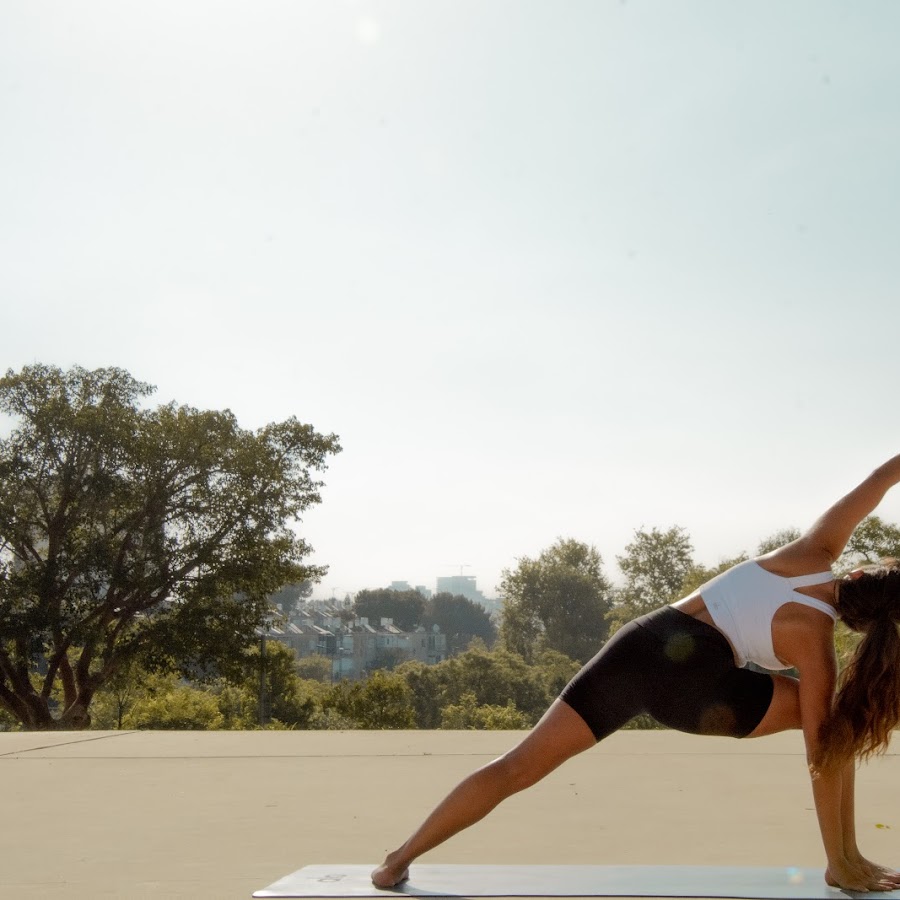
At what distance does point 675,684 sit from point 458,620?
105110mm

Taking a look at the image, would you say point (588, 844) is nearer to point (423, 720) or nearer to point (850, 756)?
point (850, 756)

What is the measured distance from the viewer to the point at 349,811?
4.14 meters

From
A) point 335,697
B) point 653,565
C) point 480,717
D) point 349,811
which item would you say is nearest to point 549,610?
point 653,565

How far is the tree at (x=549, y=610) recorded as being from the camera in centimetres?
5991

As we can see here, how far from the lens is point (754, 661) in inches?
107

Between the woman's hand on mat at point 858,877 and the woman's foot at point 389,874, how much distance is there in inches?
42.6

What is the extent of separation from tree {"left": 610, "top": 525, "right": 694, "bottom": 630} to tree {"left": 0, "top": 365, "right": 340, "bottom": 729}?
107 ft

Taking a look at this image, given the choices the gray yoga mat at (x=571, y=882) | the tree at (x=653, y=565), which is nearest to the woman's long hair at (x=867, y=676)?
the gray yoga mat at (x=571, y=882)

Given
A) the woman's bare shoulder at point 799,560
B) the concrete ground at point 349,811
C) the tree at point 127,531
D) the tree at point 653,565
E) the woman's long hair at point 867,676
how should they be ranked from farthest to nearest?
the tree at point 653,565 < the tree at point 127,531 < the concrete ground at point 349,811 < the woman's bare shoulder at point 799,560 < the woman's long hair at point 867,676

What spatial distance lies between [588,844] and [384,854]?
684 mm

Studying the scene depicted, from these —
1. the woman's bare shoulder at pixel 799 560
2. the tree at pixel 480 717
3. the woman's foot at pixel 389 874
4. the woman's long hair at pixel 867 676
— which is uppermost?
the woman's bare shoulder at pixel 799 560

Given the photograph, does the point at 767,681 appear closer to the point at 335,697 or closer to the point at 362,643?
the point at 335,697

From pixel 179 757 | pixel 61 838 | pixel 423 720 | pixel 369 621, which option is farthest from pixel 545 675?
pixel 369 621

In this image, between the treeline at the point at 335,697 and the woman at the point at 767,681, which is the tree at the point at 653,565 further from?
the woman at the point at 767,681
